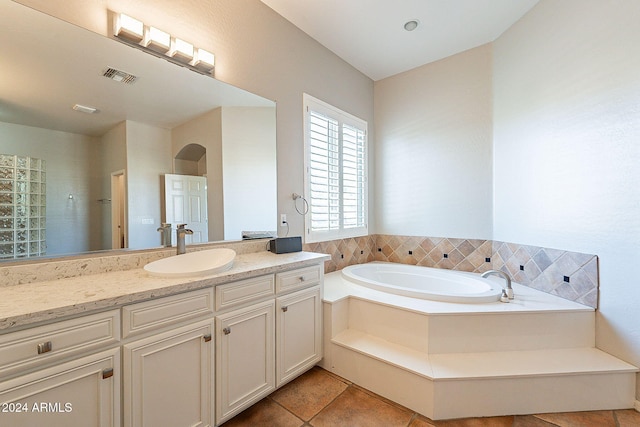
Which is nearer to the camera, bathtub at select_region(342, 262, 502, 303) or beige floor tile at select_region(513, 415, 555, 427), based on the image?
beige floor tile at select_region(513, 415, 555, 427)

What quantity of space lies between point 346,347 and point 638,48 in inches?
104

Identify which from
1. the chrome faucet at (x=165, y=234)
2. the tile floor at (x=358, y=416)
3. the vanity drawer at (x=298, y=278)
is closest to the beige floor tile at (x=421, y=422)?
the tile floor at (x=358, y=416)

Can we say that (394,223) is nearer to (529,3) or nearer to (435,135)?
(435,135)

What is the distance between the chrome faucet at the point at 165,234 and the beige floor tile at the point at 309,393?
1212 mm

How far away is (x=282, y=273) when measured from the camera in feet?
5.66

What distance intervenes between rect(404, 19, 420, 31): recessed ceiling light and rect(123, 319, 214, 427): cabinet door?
2.83m

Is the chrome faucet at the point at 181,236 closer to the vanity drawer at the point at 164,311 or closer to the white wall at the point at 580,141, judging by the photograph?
the vanity drawer at the point at 164,311

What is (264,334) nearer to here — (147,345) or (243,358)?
(243,358)

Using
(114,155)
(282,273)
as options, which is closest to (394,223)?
(282,273)

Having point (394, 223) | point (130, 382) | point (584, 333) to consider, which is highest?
point (394, 223)

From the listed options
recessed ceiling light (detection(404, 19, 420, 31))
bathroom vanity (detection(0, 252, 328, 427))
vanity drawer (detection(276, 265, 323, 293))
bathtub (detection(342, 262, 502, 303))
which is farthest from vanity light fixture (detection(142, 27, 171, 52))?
bathtub (detection(342, 262, 502, 303))

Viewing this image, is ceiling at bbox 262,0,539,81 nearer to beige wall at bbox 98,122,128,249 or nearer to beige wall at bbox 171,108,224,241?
beige wall at bbox 171,108,224,241

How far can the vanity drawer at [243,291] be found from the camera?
1.41 metres

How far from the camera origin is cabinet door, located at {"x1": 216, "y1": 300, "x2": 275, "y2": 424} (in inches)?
55.3
